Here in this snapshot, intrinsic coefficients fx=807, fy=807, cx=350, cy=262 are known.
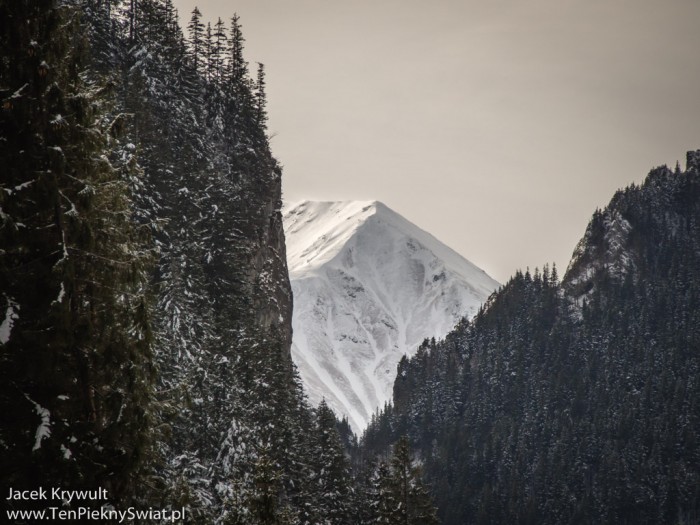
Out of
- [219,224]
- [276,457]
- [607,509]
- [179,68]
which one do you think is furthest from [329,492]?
[607,509]

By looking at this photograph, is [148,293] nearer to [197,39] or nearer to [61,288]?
[61,288]

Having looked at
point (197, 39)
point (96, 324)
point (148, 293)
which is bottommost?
point (96, 324)

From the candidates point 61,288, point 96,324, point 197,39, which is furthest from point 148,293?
point 197,39

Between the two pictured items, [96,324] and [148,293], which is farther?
[148,293]

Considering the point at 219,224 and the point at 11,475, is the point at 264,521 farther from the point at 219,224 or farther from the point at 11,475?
the point at 219,224

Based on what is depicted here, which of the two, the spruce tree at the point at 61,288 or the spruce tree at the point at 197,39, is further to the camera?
the spruce tree at the point at 197,39

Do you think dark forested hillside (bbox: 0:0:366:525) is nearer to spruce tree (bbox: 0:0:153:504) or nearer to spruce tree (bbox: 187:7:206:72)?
spruce tree (bbox: 0:0:153:504)

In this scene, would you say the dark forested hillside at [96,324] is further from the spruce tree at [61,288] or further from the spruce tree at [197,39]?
the spruce tree at [197,39]

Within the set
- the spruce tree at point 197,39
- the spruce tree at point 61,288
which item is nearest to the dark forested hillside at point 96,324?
the spruce tree at point 61,288

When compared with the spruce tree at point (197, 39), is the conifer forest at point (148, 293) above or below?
below

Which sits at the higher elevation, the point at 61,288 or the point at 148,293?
the point at 148,293

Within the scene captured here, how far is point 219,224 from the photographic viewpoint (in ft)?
172

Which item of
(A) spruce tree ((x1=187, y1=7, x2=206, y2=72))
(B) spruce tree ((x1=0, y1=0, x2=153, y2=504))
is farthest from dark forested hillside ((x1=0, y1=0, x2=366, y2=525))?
(A) spruce tree ((x1=187, y1=7, x2=206, y2=72))

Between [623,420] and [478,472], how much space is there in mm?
37767
